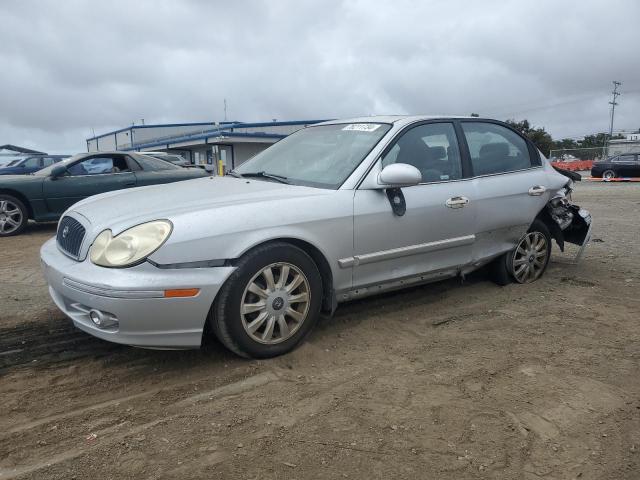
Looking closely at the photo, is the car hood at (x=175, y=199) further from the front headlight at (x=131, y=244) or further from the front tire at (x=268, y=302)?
the front tire at (x=268, y=302)

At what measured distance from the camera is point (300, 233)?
3270 mm

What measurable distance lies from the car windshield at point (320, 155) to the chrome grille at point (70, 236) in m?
1.38

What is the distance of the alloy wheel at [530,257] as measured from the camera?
4887 millimetres

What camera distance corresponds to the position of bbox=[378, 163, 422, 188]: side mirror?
3.55 meters

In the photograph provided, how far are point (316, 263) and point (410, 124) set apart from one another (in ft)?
4.76

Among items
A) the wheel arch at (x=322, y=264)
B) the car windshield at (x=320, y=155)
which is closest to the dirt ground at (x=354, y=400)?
the wheel arch at (x=322, y=264)

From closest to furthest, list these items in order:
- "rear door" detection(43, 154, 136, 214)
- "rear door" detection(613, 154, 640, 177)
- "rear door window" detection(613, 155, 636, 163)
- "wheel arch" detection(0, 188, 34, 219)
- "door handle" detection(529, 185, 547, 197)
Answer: "door handle" detection(529, 185, 547, 197) → "wheel arch" detection(0, 188, 34, 219) → "rear door" detection(43, 154, 136, 214) → "rear door" detection(613, 154, 640, 177) → "rear door window" detection(613, 155, 636, 163)

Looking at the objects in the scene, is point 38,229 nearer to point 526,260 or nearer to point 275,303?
point 275,303

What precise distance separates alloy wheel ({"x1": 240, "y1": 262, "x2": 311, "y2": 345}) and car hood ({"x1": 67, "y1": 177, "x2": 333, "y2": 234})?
0.48 m

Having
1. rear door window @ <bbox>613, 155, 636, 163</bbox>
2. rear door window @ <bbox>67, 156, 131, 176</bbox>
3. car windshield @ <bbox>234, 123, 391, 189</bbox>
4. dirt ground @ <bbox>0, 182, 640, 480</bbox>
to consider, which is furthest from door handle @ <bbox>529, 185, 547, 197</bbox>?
rear door window @ <bbox>613, 155, 636, 163</bbox>

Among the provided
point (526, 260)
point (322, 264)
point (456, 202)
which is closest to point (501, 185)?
point (456, 202)

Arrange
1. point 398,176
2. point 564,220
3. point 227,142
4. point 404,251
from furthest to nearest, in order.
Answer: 1. point 227,142
2. point 564,220
3. point 404,251
4. point 398,176

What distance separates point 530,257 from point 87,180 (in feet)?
23.5

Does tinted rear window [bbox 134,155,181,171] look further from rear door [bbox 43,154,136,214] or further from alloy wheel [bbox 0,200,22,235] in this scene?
alloy wheel [bbox 0,200,22,235]
